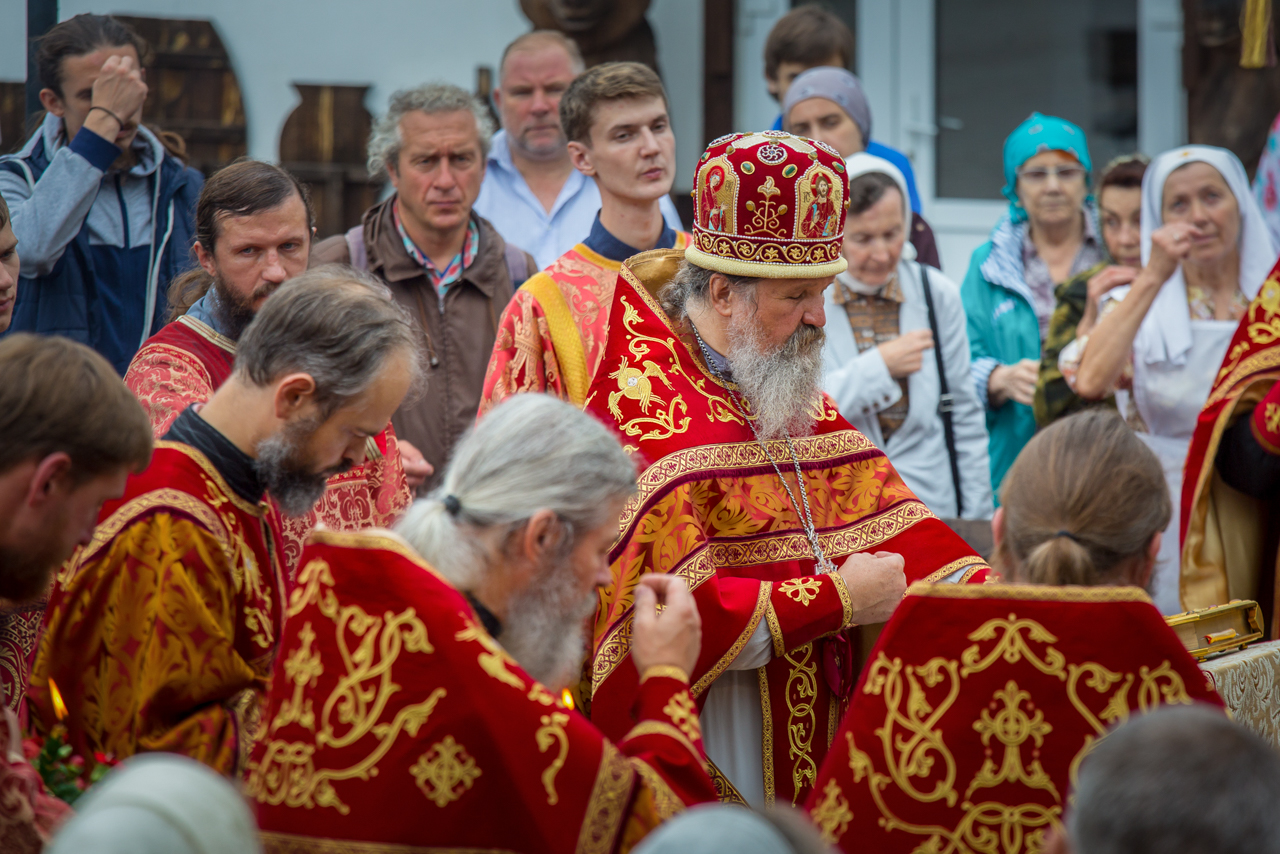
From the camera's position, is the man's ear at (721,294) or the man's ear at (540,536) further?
the man's ear at (721,294)

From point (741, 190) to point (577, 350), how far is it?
0.91 meters

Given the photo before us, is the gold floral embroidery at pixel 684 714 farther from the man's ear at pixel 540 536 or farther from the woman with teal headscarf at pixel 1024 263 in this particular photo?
the woman with teal headscarf at pixel 1024 263

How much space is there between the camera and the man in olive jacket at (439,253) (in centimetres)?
489

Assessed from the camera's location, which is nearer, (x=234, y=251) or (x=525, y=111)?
(x=234, y=251)

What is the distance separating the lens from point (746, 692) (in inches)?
136

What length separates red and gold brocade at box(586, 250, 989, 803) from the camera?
3203mm

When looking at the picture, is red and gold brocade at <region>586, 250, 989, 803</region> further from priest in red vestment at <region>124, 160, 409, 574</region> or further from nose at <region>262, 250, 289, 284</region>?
nose at <region>262, 250, 289, 284</region>

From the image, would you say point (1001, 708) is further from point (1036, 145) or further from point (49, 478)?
point (1036, 145)

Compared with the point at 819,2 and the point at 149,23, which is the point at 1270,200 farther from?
the point at 149,23

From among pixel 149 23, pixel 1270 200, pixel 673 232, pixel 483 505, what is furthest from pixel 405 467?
pixel 1270 200

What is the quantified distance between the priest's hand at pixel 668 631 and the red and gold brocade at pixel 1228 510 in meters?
2.25

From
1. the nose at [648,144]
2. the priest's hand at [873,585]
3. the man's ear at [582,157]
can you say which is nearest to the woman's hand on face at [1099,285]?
the nose at [648,144]

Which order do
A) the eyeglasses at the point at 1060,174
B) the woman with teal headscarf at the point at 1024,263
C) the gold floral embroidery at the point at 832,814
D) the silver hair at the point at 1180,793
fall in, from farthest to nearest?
the eyeglasses at the point at 1060,174, the woman with teal headscarf at the point at 1024,263, the gold floral embroidery at the point at 832,814, the silver hair at the point at 1180,793

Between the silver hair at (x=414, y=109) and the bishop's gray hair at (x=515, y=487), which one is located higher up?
the silver hair at (x=414, y=109)
